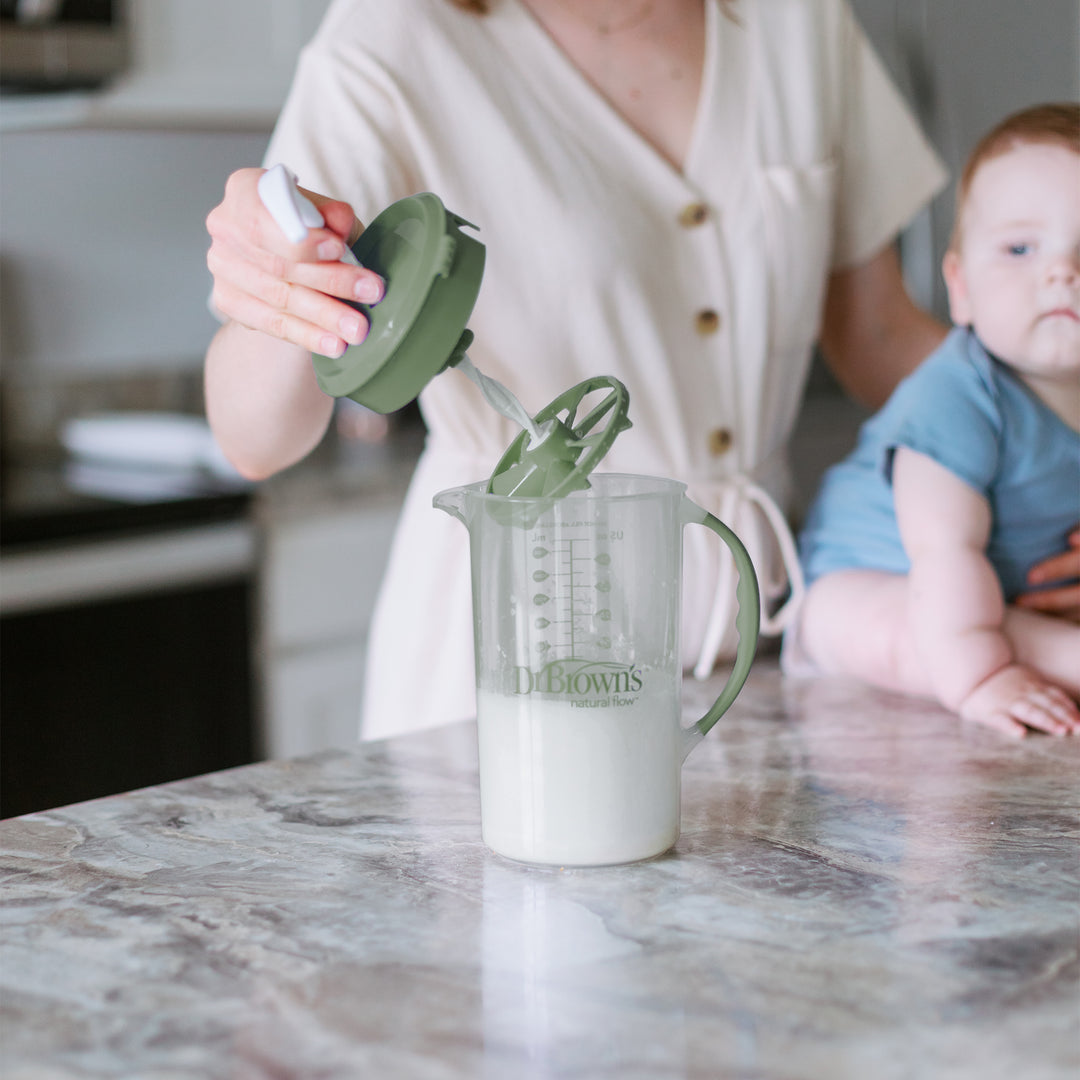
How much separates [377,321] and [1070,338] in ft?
2.03

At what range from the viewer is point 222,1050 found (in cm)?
51

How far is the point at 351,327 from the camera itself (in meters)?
0.69

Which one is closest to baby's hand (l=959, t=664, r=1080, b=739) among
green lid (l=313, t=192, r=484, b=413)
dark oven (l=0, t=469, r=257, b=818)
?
green lid (l=313, t=192, r=484, b=413)

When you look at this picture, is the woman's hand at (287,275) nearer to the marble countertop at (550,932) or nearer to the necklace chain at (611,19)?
the marble countertop at (550,932)

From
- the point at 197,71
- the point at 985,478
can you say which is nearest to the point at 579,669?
the point at 985,478

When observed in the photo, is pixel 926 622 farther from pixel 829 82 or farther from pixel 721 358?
pixel 829 82

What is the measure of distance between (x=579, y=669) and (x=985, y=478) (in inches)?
19.9

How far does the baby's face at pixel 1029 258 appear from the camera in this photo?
103cm

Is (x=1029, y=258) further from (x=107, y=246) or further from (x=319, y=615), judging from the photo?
(x=107, y=246)

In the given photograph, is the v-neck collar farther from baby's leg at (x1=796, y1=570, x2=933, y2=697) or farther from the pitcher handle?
the pitcher handle

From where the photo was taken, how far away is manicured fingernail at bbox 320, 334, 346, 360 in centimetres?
71

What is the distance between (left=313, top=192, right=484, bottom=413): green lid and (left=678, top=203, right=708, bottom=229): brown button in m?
0.51

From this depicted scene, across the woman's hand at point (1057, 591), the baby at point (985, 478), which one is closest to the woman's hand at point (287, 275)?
the baby at point (985, 478)

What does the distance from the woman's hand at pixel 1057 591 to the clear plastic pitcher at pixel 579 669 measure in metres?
0.50
